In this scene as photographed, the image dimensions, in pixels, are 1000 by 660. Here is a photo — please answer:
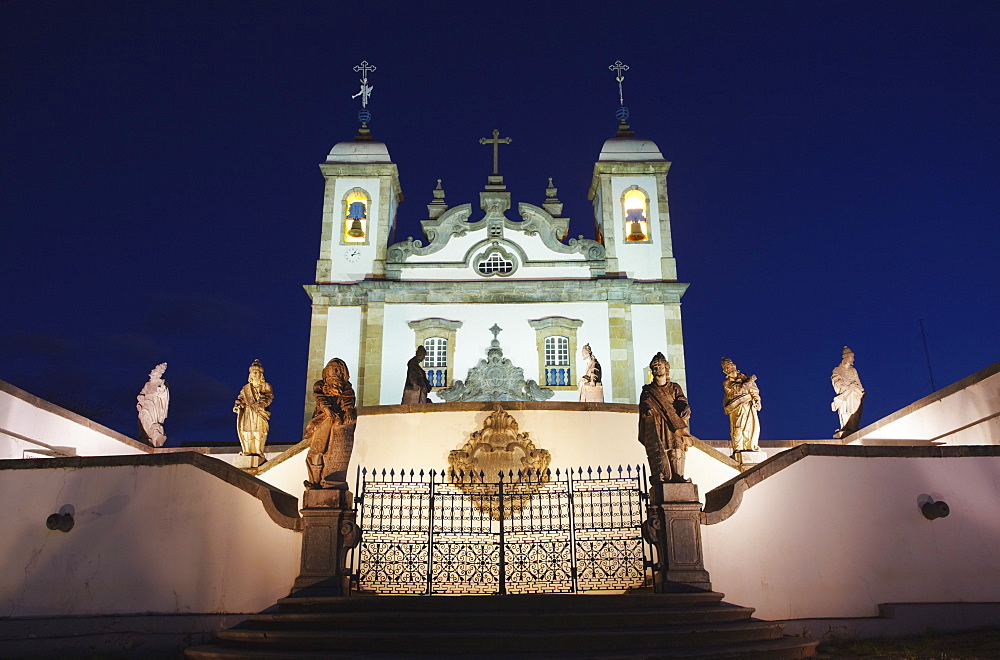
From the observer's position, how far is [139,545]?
Answer: 9.27 meters

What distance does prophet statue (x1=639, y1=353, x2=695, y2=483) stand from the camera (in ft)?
32.7

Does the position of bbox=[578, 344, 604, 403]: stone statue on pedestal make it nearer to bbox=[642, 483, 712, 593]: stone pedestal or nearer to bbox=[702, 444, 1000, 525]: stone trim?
bbox=[702, 444, 1000, 525]: stone trim

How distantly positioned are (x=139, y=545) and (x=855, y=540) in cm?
840

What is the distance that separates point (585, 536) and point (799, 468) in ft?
9.96

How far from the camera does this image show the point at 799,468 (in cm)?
1014

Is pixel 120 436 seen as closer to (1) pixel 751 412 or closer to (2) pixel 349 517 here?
(2) pixel 349 517

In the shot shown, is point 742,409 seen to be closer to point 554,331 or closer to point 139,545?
point 139,545

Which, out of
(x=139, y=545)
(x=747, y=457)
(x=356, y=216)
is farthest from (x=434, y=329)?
(x=139, y=545)

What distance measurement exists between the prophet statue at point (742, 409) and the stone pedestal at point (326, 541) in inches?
329

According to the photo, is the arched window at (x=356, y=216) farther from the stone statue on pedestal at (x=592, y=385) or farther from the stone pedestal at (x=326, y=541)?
the stone pedestal at (x=326, y=541)

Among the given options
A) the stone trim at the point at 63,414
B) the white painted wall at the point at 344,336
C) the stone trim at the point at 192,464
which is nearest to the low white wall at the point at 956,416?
the stone trim at the point at 192,464

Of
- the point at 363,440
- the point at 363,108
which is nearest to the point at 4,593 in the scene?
the point at 363,440

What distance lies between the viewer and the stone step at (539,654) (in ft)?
23.9

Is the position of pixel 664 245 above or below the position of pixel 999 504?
above
